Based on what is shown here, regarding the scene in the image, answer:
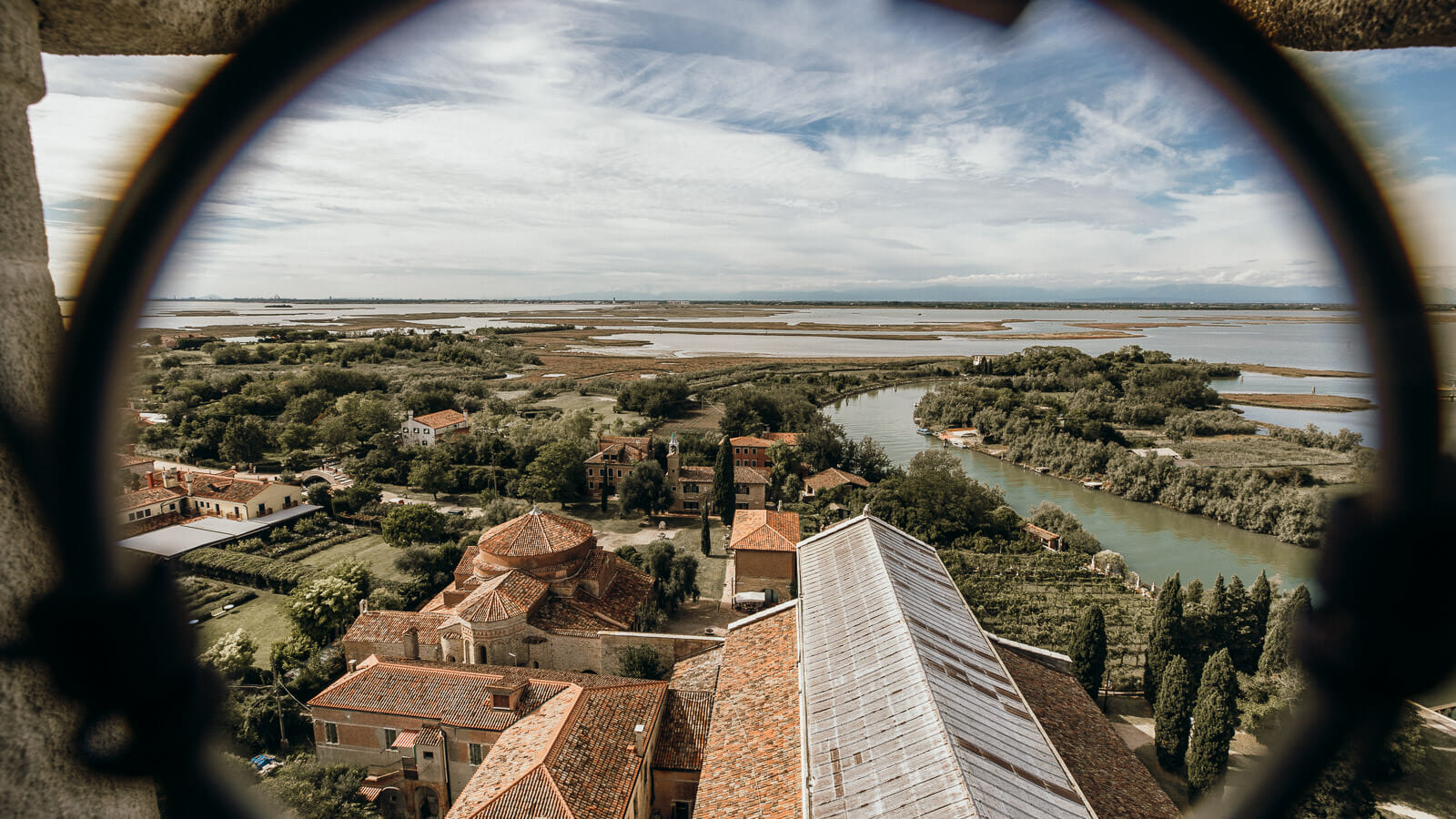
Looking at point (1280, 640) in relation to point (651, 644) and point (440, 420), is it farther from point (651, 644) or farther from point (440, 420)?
point (440, 420)

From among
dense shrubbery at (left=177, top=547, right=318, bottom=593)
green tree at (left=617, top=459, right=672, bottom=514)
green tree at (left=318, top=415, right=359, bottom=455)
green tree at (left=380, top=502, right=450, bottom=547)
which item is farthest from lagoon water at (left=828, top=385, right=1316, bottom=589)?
green tree at (left=318, top=415, right=359, bottom=455)

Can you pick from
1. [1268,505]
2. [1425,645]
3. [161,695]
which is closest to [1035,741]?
[1425,645]

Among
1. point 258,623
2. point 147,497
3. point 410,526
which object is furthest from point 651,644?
point 147,497

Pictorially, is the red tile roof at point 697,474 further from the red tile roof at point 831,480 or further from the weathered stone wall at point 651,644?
the weathered stone wall at point 651,644

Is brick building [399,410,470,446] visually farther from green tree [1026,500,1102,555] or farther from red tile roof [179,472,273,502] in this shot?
green tree [1026,500,1102,555]

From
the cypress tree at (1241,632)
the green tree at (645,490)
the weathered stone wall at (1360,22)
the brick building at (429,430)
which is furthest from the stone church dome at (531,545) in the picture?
the brick building at (429,430)
